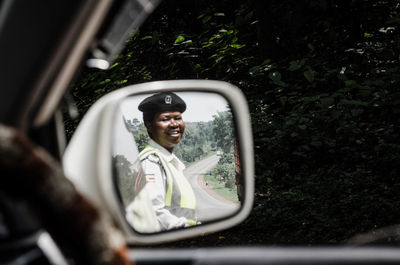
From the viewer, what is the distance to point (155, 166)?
5.91ft

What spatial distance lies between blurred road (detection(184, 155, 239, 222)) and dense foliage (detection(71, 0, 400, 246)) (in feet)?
14.9

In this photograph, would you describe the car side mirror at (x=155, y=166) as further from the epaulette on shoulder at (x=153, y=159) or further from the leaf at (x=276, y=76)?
the leaf at (x=276, y=76)

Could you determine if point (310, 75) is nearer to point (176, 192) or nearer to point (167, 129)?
point (167, 129)

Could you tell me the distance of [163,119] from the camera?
1.93 m

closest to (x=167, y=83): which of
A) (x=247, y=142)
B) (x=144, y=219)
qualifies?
(x=247, y=142)

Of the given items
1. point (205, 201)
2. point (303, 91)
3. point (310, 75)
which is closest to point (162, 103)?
point (205, 201)

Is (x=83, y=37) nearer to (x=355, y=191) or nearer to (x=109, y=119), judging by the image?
(x=109, y=119)

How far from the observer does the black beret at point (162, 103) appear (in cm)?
172

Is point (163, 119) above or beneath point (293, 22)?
beneath

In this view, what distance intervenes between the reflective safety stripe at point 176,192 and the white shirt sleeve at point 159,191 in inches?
0.9

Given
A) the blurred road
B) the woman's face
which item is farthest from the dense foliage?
the woman's face

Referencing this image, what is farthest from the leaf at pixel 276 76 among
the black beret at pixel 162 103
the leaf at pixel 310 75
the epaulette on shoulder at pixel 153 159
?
the epaulette on shoulder at pixel 153 159

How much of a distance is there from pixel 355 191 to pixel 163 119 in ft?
20.4

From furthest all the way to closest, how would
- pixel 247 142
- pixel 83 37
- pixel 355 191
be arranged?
pixel 355 191, pixel 247 142, pixel 83 37
